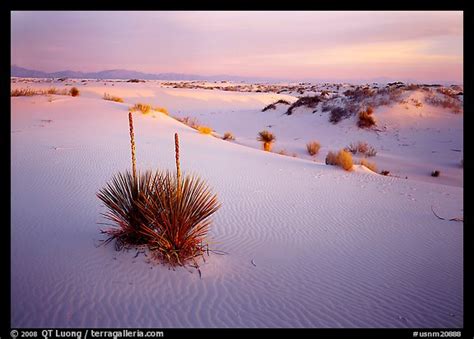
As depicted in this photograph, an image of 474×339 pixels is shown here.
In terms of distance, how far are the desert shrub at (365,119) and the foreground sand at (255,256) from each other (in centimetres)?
1161

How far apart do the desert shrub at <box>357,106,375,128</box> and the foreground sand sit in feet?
38.1

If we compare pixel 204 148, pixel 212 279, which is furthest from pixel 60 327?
pixel 204 148

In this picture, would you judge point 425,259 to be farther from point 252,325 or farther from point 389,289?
point 252,325

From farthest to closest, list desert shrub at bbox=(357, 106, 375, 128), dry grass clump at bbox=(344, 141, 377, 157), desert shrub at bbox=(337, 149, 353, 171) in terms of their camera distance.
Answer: desert shrub at bbox=(357, 106, 375, 128) < dry grass clump at bbox=(344, 141, 377, 157) < desert shrub at bbox=(337, 149, 353, 171)

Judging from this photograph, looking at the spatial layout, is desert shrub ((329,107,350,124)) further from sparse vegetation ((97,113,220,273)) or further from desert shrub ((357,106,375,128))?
sparse vegetation ((97,113,220,273))

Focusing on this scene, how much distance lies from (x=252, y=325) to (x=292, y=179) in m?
6.15

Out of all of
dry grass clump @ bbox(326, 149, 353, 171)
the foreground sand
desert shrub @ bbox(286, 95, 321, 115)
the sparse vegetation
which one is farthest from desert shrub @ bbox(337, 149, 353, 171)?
desert shrub @ bbox(286, 95, 321, 115)

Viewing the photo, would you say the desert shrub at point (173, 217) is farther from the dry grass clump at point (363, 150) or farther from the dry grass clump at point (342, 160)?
the dry grass clump at point (363, 150)

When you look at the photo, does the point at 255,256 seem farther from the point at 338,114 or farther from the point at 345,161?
the point at 338,114

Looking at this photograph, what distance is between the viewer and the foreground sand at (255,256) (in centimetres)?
329

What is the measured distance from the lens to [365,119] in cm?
2056

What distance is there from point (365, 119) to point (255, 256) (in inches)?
728

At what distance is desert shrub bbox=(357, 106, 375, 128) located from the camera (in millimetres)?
20375
